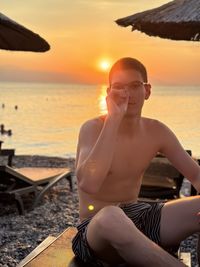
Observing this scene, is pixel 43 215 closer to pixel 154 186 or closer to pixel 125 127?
pixel 154 186

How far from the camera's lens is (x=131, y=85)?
313 cm

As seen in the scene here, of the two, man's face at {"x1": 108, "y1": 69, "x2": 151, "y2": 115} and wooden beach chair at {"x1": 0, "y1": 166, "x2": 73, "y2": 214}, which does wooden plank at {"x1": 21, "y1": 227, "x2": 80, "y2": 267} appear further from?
wooden beach chair at {"x1": 0, "y1": 166, "x2": 73, "y2": 214}

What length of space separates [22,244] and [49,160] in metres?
8.47

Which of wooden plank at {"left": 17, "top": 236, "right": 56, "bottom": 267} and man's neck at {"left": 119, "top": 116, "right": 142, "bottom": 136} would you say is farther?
man's neck at {"left": 119, "top": 116, "right": 142, "bottom": 136}

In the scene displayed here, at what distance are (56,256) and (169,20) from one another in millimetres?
3168

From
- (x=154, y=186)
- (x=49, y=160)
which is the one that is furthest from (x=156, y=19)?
(x=49, y=160)

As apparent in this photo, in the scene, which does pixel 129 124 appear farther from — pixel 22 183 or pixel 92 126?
pixel 22 183

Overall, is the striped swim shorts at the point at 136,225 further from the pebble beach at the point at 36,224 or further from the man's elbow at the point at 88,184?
the pebble beach at the point at 36,224

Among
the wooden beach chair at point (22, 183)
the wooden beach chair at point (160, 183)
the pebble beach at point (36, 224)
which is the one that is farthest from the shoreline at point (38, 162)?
the wooden beach chair at point (160, 183)

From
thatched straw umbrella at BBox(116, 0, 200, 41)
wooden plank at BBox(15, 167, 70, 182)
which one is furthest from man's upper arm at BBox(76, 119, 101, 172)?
wooden plank at BBox(15, 167, 70, 182)

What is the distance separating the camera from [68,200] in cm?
861

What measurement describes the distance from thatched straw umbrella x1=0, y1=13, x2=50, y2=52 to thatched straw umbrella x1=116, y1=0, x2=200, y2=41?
1116 mm

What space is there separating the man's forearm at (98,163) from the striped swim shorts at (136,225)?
231mm

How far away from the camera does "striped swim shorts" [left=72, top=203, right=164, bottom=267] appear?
2975mm
